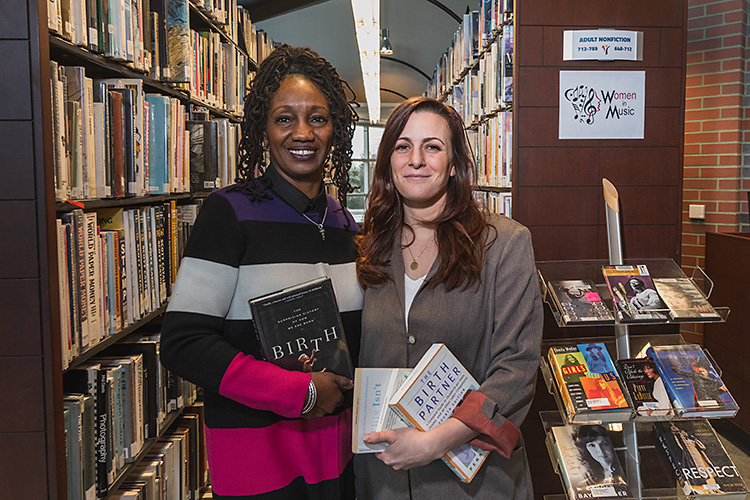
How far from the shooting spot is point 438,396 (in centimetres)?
134

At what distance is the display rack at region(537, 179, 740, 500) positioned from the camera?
176 centimetres

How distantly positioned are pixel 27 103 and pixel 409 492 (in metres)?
1.29

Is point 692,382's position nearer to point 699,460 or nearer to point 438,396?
point 699,460

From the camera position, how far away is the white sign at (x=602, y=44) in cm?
238

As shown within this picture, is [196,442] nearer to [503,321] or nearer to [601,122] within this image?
[503,321]

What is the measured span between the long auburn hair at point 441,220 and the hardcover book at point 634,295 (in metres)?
0.60

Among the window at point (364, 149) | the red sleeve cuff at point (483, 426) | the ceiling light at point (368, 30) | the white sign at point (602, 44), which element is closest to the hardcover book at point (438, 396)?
the red sleeve cuff at point (483, 426)

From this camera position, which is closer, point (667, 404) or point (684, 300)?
point (667, 404)

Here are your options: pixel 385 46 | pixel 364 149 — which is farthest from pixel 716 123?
pixel 364 149

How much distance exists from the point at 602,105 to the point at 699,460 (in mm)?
1399

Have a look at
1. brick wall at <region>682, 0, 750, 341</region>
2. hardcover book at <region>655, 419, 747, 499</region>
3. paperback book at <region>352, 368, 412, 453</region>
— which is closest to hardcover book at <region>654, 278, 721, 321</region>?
hardcover book at <region>655, 419, 747, 499</region>

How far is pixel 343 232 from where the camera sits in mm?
1545

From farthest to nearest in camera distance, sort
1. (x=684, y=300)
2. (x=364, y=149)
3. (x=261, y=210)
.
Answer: (x=364, y=149)
(x=684, y=300)
(x=261, y=210)

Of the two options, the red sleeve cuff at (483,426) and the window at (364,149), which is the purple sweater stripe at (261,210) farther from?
the window at (364,149)
